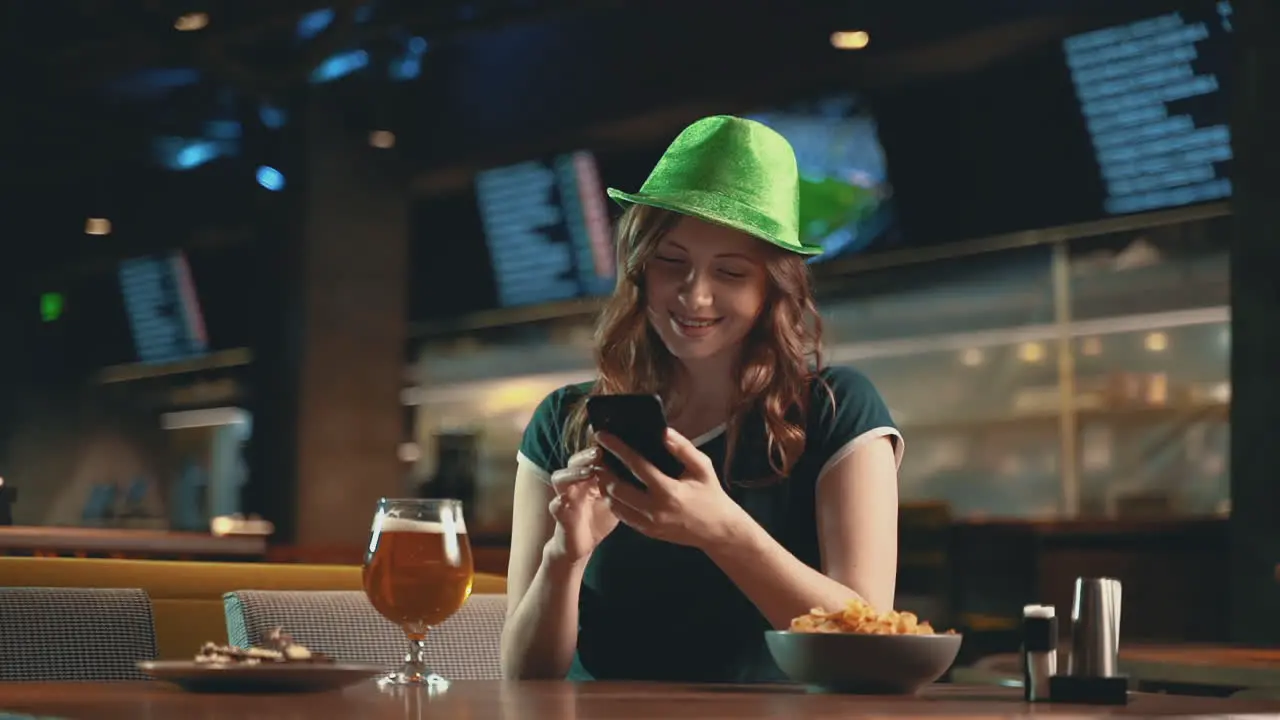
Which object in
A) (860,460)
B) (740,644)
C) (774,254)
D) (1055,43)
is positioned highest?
(1055,43)

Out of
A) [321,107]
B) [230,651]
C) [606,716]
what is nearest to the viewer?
[606,716]

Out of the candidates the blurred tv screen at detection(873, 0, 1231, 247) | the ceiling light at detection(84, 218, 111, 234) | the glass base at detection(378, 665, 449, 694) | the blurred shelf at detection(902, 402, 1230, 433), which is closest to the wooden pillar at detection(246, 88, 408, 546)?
the blurred shelf at detection(902, 402, 1230, 433)

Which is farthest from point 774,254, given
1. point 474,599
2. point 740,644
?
point 474,599

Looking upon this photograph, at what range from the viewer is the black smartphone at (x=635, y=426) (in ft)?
5.67

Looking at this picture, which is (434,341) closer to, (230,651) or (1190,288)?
(1190,288)

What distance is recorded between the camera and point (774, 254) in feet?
7.29

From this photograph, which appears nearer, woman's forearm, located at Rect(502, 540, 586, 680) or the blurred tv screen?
woman's forearm, located at Rect(502, 540, 586, 680)

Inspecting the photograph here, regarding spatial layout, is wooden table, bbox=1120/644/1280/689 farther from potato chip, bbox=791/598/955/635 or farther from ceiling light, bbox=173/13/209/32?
ceiling light, bbox=173/13/209/32

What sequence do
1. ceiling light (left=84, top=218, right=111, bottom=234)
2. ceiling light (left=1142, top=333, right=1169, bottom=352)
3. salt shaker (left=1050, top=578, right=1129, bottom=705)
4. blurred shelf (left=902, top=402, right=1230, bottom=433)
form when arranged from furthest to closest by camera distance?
ceiling light (left=84, top=218, right=111, bottom=234)
ceiling light (left=1142, top=333, right=1169, bottom=352)
blurred shelf (left=902, top=402, right=1230, bottom=433)
salt shaker (left=1050, top=578, right=1129, bottom=705)

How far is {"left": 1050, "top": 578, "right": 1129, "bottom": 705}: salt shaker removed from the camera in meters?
1.55

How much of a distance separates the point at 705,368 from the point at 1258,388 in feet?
11.1

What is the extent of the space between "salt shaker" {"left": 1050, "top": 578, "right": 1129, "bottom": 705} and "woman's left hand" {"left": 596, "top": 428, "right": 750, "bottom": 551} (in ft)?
1.42

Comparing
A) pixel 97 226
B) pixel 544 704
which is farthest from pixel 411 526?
pixel 97 226

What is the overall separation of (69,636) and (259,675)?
0.84m
